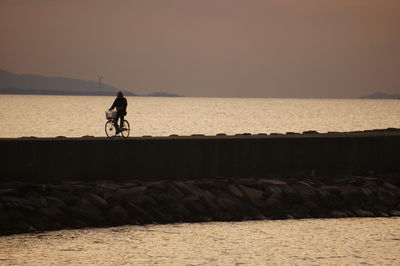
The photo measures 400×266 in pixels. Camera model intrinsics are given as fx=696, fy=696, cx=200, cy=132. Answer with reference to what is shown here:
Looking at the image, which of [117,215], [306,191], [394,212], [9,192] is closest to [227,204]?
[306,191]

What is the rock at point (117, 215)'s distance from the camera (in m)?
17.1

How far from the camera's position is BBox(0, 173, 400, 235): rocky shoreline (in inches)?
655

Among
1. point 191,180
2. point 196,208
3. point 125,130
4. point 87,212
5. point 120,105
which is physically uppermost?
point 120,105

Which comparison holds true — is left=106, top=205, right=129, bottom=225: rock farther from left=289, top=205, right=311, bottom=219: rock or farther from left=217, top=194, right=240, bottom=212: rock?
left=289, top=205, right=311, bottom=219: rock

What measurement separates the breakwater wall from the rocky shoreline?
0.35m

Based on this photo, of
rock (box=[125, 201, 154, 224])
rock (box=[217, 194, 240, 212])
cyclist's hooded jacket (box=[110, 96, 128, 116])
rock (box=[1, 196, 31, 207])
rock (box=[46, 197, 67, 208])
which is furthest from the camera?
cyclist's hooded jacket (box=[110, 96, 128, 116])

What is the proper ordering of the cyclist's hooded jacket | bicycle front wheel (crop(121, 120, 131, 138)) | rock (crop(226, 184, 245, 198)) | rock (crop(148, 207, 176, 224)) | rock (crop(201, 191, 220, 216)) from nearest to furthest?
1. rock (crop(148, 207, 176, 224))
2. rock (crop(201, 191, 220, 216))
3. rock (crop(226, 184, 245, 198))
4. the cyclist's hooded jacket
5. bicycle front wheel (crop(121, 120, 131, 138))

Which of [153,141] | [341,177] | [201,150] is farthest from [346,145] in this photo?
[153,141]

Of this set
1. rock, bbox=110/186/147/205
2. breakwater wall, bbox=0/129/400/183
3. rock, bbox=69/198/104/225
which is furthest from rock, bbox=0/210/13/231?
rock, bbox=110/186/147/205

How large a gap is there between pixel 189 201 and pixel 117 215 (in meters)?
1.94

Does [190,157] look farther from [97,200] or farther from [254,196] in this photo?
[97,200]

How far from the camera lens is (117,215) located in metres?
17.1

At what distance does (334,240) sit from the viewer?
16.3 meters

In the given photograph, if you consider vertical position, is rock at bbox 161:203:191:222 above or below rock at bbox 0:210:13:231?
above
